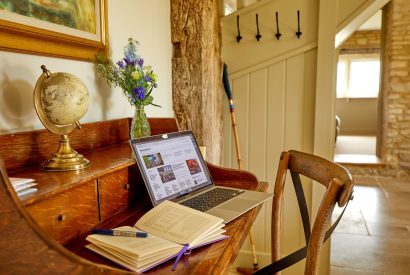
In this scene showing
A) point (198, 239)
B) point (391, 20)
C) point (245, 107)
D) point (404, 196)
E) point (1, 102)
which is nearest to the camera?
point (198, 239)

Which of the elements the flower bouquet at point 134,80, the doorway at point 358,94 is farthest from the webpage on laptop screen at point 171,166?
the doorway at point 358,94

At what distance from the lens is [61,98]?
34.4 inches

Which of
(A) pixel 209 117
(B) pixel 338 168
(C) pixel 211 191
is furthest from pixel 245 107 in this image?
(B) pixel 338 168

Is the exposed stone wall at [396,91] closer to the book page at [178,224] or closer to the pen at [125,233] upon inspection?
the book page at [178,224]

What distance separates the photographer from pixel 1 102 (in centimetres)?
92

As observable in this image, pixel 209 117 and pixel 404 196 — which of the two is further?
pixel 404 196

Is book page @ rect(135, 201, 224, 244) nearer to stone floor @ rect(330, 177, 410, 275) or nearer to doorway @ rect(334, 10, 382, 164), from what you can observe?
stone floor @ rect(330, 177, 410, 275)

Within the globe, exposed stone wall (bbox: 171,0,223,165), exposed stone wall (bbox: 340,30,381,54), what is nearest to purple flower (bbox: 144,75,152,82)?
the globe

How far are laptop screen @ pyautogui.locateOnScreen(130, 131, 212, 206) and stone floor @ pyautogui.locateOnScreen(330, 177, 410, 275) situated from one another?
70.4 inches

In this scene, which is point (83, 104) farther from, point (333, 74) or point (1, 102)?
point (333, 74)

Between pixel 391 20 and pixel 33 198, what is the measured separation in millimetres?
5884

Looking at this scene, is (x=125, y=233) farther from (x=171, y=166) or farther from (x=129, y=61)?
(x=129, y=61)

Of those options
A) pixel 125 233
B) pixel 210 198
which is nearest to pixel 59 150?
pixel 125 233

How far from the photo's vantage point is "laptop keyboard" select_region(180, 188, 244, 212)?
42.9 inches
